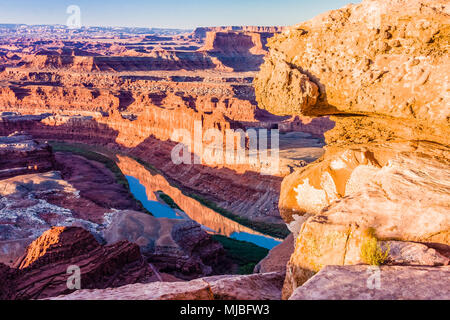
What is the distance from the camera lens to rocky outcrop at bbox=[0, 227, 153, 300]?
11.7m

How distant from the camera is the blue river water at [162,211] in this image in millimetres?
27505

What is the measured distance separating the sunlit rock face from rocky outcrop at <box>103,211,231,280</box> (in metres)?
11.9

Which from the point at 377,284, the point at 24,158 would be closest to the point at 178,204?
the point at 24,158

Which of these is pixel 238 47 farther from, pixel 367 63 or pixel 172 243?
pixel 367 63

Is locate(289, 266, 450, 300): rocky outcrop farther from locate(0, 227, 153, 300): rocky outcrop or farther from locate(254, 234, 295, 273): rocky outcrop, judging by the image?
locate(0, 227, 153, 300): rocky outcrop

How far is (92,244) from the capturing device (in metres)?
14.4

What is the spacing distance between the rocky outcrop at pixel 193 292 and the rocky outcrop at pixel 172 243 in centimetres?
1317

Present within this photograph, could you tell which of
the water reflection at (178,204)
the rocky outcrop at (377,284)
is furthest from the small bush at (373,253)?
the water reflection at (178,204)

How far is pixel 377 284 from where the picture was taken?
3.59 meters

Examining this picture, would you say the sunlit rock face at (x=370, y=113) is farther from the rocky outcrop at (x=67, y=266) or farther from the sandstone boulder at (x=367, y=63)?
the rocky outcrop at (x=67, y=266)

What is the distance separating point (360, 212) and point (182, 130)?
39.5 metres

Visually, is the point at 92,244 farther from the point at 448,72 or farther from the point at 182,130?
the point at 182,130

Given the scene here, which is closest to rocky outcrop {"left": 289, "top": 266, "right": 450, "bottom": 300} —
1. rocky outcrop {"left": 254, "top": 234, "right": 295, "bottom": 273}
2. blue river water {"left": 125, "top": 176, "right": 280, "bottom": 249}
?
rocky outcrop {"left": 254, "top": 234, "right": 295, "bottom": 273}
